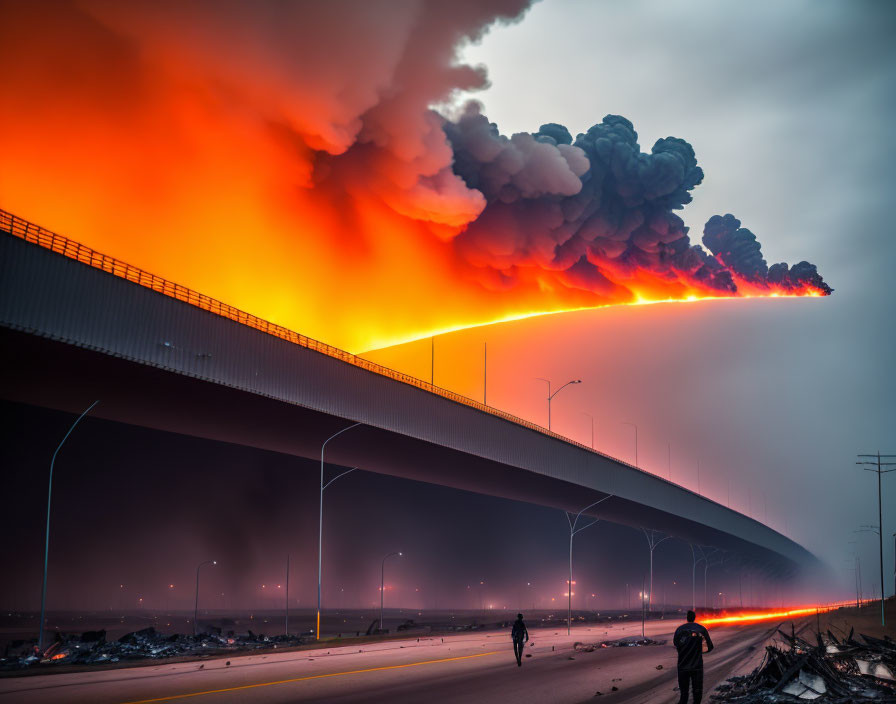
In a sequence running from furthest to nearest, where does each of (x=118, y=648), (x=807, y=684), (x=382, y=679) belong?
1. (x=118, y=648)
2. (x=382, y=679)
3. (x=807, y=684)

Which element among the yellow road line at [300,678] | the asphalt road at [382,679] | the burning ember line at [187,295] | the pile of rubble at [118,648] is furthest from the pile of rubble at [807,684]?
the burning ember line at [187,295]

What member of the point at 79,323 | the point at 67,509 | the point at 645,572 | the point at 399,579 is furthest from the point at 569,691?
the point at 645,572

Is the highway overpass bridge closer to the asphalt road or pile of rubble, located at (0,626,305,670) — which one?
pile of rubble, located at (0,626,305,670)

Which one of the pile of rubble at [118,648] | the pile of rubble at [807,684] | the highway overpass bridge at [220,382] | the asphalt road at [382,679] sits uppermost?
the highway overpass bridge at [220,382]

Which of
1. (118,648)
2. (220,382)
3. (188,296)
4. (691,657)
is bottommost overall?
(118,648)

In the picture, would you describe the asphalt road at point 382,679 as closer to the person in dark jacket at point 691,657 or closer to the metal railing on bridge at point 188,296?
the person in dark jacket at point 691,657

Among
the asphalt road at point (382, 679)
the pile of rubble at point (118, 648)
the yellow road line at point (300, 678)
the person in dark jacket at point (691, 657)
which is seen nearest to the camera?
the person in dark jacket at point (691, 657)

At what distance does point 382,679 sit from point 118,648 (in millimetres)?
15369

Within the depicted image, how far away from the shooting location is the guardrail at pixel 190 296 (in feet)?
111

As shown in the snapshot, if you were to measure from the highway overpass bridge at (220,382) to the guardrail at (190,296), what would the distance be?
0.15 m

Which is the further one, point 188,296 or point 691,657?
point 188,296

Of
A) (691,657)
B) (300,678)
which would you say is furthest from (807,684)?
(300,678)

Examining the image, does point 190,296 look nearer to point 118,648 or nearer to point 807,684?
point 118,648

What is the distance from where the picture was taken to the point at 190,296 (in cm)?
4128
